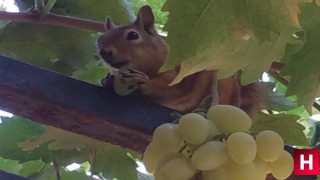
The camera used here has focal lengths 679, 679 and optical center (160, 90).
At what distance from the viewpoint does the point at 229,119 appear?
0.47 m

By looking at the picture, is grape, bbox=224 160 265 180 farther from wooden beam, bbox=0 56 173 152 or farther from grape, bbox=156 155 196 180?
wooden beam, bbox=0 56 173 152

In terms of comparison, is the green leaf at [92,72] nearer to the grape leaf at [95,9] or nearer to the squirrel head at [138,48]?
the grape leaf at [95,9]

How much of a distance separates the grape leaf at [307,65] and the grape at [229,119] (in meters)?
0.17

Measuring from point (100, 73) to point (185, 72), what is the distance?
1.45 feet

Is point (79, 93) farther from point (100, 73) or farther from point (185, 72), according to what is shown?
point (100, 73)

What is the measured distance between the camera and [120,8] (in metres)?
0.84

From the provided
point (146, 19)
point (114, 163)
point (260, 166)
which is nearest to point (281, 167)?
point (260, 166)

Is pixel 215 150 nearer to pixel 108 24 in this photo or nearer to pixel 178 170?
pixel 178 170

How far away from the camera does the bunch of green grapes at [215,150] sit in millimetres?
444

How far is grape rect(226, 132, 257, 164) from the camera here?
17.4 inches

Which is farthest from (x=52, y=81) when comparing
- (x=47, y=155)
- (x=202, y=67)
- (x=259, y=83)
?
(x=259, y=83)

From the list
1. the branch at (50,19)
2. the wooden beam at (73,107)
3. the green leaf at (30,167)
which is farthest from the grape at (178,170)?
the green leaf at (30,167)

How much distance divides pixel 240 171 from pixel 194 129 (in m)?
0.04

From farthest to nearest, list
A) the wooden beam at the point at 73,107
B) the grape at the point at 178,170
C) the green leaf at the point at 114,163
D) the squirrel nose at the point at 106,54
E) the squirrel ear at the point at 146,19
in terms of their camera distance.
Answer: the squirrel nose at the point at 106,54
the squirrel ear at the point at 146,19
the green leaf at the point at 114,163
the wooden beam at the point at 73,107
the grape at the point at 178,170
